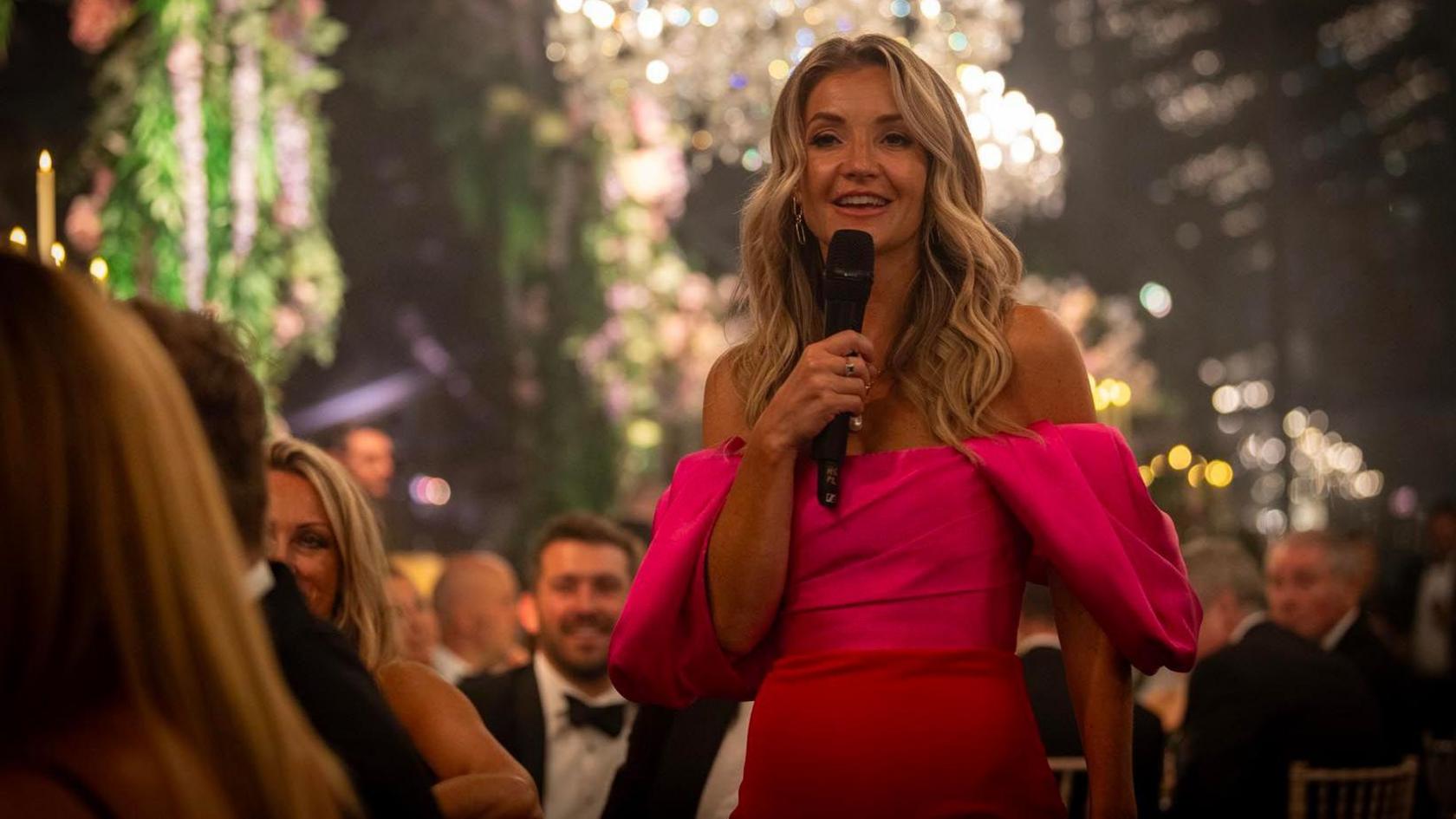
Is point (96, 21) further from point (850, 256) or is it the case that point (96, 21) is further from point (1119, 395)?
point (1119, 395)

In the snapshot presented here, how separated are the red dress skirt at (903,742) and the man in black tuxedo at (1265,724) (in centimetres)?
305

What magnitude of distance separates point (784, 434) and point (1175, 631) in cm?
64

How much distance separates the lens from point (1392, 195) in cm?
1742

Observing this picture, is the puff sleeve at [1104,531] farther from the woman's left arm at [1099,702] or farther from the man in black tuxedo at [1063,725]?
the man in black tuxedo at [1063,725]

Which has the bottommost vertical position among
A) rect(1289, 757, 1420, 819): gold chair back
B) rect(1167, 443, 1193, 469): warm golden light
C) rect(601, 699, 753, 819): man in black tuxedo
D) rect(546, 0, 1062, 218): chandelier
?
rect(1167, 443, 1193, 469): warm golden light

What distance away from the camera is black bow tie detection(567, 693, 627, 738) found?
13.9ft

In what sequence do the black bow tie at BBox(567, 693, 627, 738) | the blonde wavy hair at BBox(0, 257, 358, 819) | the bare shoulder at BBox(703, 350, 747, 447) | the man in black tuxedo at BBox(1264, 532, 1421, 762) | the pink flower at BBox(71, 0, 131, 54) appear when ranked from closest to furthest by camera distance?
the blonde wavy hair at BBox(0, 257, 358, 819) → the bare shoulder at BBox(703, 350, 747, 447) → the black bow tie at BBox(567, 693, 627, 738) → the man in black tuxedo at BBox(1264, 532, 1421, 762) → the pink flower at BBox(71, 0, 131, 54)

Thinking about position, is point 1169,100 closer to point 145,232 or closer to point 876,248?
point 145,232

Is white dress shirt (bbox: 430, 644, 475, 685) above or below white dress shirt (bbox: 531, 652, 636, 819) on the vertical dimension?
below

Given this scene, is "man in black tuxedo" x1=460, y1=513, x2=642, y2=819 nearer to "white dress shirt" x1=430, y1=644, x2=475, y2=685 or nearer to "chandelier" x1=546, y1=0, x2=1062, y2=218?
"white dress shirt" x1=430, y1=644, x2=475, y2=685

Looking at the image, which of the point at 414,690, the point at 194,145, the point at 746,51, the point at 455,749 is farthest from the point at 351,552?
the point at 194,145

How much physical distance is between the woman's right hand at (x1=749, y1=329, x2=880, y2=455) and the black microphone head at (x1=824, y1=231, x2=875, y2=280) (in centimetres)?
13

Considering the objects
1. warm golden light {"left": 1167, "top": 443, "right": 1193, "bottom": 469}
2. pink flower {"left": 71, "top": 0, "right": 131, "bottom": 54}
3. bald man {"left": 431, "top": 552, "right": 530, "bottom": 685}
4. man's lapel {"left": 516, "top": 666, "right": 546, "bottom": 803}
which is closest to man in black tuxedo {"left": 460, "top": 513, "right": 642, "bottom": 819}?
man's lapel {"left": 516, "top": 666, "right": 546, "bottom": 803}

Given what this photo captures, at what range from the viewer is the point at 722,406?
2732 mm
